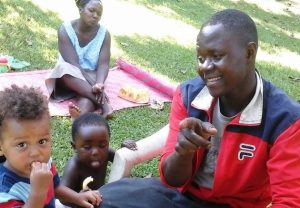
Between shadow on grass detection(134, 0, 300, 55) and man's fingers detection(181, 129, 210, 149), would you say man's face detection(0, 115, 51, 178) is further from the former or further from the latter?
shadow on grass detection(134, 0, 300, 55)

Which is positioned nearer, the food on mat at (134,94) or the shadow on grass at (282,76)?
the food on mat at (134,94)

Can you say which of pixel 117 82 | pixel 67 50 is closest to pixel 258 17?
pixel 117 82

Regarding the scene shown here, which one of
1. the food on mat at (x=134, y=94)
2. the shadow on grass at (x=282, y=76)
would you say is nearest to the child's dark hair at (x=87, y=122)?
the food on mat at (x=134, y=94)

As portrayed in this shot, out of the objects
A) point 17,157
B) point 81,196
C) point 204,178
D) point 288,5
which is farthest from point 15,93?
point 288,5

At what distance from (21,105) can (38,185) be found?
0.33 metres

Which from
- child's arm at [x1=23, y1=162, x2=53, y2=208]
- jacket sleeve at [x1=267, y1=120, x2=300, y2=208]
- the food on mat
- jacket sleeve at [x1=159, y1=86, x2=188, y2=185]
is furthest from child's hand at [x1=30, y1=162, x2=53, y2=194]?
the food on mat

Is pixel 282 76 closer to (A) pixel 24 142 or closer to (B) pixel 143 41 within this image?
(B) pixel 143 41

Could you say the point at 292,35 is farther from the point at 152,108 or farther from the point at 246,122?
the point at 246,122

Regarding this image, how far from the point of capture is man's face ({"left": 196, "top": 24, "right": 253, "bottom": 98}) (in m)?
2.10

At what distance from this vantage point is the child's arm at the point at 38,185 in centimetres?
187

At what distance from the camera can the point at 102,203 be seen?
241cm

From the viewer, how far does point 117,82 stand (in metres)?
5.07

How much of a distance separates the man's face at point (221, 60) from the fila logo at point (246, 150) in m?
0.27

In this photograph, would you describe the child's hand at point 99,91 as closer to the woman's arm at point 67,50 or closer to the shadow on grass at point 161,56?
the woman's arm at point 67,50
